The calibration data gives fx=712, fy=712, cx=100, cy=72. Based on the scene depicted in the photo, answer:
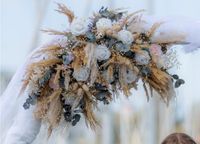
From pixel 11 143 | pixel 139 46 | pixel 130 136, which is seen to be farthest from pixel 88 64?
pixel 130 136

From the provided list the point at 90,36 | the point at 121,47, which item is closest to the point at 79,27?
the point at 90,36

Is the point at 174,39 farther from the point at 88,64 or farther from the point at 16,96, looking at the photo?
the point at 16,96

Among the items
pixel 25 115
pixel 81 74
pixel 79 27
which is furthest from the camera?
pixel 25 115

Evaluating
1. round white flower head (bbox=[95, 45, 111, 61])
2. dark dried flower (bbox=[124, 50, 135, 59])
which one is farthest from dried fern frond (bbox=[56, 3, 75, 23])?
dark dried flower (bbox=[124, 50, 135, 59])

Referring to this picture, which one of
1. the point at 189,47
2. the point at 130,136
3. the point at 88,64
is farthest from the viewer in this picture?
the point at 130,136

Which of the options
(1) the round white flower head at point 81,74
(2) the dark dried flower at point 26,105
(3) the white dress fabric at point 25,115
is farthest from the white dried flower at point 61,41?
(2) the dark dried flower at point 26,105

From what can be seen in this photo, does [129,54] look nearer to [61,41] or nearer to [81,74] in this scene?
[81,74]

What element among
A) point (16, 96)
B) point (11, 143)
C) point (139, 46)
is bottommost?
point (11, 143)
